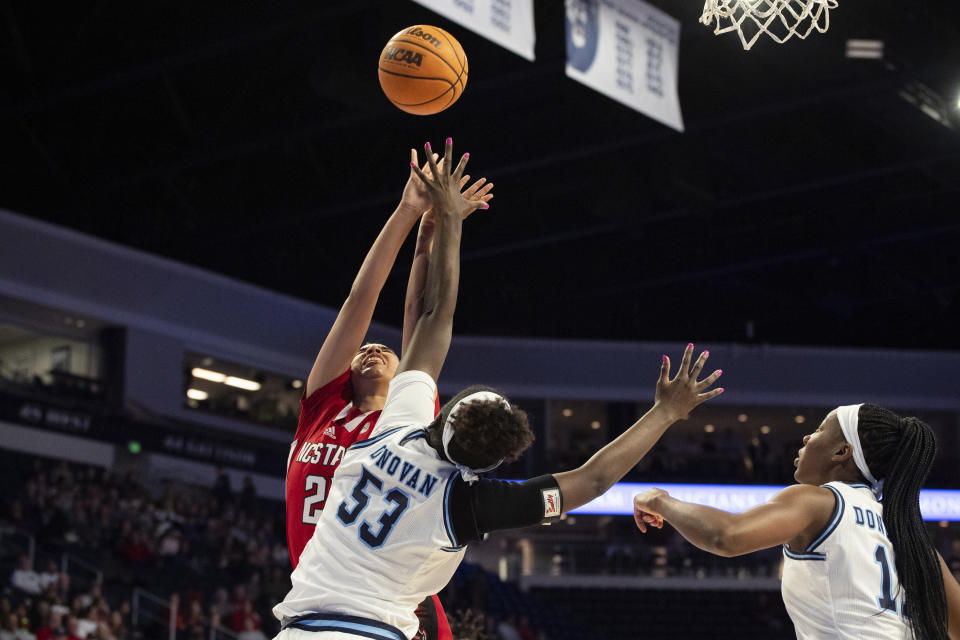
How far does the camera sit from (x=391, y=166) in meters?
19.7

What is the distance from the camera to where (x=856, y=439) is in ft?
11.8

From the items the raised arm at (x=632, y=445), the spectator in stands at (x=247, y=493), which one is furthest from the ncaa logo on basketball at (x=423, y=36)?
the spectator in stands at (x=247, y=493)

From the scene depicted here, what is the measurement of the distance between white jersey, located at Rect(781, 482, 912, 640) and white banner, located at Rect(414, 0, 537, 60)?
6.75 metres

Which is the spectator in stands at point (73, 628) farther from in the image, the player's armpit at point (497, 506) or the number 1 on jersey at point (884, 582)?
the number 1 on jersey at point (884, 582)

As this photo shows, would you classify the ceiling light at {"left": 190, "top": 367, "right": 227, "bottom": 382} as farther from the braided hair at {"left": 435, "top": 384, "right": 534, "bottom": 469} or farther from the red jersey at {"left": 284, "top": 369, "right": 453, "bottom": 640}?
the braided hair at {"left": 435, "top": 384, "right": 534, "bottom": 469}

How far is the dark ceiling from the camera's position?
1584cm

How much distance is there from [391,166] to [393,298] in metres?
6.26

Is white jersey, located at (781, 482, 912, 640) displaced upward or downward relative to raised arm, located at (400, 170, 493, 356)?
downward

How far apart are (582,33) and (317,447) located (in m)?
7.37

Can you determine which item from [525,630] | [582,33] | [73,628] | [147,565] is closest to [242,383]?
[525,630]

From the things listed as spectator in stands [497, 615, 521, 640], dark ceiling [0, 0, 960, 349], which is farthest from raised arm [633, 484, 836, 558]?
spectator in stands [497, 615, 521, 640]

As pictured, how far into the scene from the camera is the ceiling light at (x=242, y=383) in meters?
26.1

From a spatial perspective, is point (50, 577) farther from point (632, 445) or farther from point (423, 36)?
point (632, 445)

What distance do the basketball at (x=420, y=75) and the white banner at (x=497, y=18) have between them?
3.89 meters
